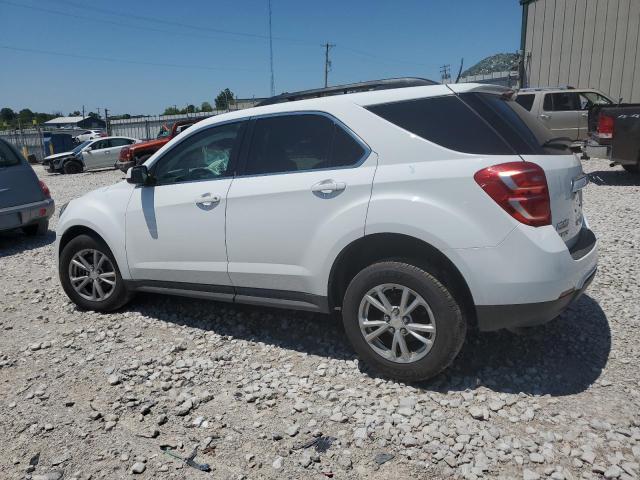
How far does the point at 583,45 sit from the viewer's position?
17500 millimetres

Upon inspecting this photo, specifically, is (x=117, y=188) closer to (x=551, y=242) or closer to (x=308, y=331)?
(x=308, y=331)

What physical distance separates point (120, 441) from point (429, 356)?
186cm

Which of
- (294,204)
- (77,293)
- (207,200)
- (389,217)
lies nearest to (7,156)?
(77,293)

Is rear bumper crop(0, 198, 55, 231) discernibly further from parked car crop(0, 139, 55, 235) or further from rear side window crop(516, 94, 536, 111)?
rear side window crop(516, 94, 536, 111)

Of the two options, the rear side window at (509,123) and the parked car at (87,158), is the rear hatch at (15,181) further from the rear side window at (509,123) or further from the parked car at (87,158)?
the parked car at (87,158)

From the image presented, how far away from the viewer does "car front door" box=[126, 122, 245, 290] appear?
383 centimetres

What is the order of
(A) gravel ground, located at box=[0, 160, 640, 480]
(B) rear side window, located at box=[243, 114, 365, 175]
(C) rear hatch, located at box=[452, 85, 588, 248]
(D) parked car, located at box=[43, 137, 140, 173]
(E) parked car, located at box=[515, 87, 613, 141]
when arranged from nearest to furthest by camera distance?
(A) gravel ground, located at box=[0, 160, 640, 480] → (C) rear hatch, located at box=[452, 85, 588, 248] → (B) rear side window, located at box=[243, 114, 365, 175] → (E) parked car, located at box=[515, 87, 613, 141] → (D) parked car, located at box=[43, 137, 140, 173]

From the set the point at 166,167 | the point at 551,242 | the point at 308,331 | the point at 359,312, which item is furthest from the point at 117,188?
the point at 551,242

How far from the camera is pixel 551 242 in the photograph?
2.79 meters

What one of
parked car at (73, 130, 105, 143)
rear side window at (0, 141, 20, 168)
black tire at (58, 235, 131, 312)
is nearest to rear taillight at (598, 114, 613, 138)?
black tire at (58, 235, 131, 312)

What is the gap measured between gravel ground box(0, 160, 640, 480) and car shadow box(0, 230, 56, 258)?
12.2ft

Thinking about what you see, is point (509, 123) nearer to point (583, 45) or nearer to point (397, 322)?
point (397, 322)

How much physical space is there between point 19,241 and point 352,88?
23.9 ft

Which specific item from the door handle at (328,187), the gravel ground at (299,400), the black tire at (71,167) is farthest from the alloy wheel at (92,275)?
the black tire at (71,167)
